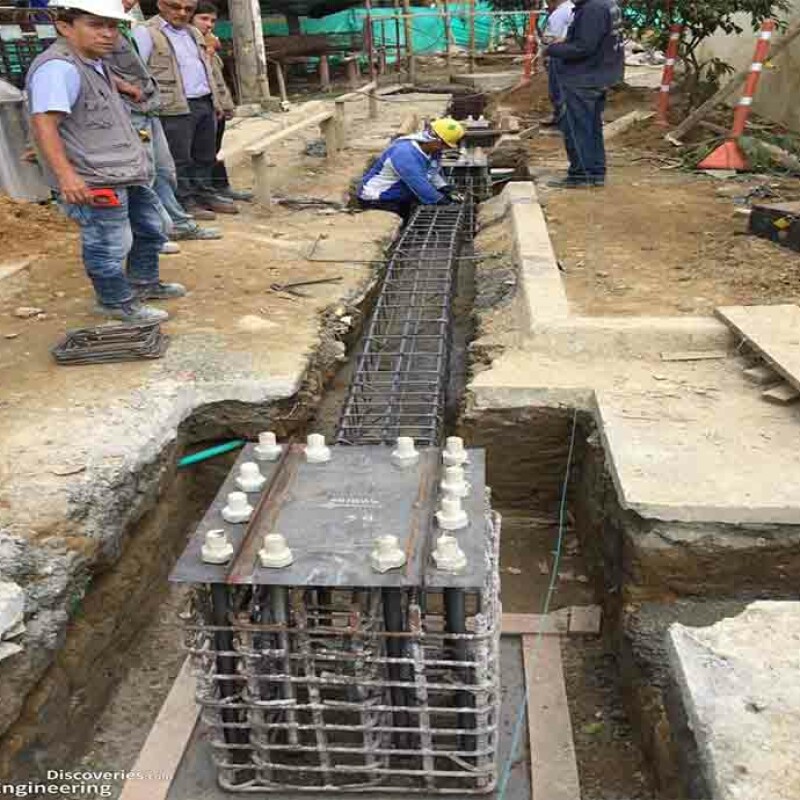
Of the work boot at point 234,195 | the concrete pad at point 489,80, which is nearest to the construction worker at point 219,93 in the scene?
the work boot at point 234,195

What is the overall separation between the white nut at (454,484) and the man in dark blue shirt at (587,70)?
5.74 m

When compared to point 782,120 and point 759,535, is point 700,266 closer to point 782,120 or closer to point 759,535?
point 759,535

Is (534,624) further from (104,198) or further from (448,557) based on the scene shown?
(104,198)

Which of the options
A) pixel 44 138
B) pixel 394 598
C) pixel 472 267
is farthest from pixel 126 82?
pixel 394 598

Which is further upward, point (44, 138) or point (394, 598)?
point (44, 138)

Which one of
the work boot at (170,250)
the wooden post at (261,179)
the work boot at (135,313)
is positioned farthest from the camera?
the wooden post at (261,179)

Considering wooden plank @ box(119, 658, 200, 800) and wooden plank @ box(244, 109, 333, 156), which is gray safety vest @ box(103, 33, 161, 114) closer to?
wooden plank @ box(244, 109, 333, 156)

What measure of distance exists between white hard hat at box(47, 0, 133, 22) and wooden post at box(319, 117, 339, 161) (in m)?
5.49

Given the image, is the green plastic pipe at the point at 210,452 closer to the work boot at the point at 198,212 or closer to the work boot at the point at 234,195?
the work boot at the point at 198,212

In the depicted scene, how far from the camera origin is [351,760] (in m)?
2.41

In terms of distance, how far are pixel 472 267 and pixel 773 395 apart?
4006 millimetres

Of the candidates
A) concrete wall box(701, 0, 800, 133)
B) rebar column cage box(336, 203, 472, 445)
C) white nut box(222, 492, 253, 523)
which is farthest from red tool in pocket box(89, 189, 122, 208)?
concrete wall box(701, 0, 800, 133)

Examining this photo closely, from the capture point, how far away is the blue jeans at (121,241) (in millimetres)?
4102

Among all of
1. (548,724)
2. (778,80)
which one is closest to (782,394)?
(548,724)
